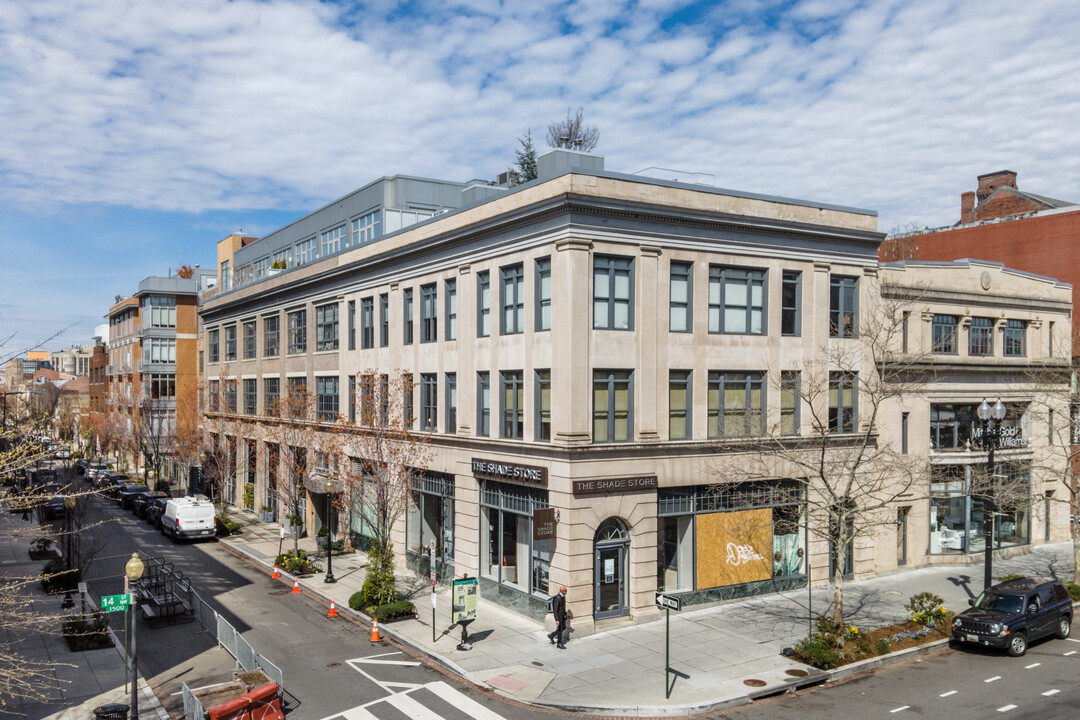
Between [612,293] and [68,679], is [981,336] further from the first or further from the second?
[68,679]

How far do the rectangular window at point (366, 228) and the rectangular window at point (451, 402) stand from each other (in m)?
15.4

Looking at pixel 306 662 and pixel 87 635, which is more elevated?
pixel 87 635

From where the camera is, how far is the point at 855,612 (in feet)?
90.1

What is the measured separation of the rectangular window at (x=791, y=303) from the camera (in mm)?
30719

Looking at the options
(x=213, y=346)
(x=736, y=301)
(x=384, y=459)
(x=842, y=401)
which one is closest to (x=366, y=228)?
(x=384, y=459)

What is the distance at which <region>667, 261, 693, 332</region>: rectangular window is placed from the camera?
92.3ft

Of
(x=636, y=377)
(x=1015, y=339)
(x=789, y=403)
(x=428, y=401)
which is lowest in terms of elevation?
(x=428, y=401)

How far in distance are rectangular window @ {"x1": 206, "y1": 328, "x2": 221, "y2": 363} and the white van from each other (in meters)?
19.3

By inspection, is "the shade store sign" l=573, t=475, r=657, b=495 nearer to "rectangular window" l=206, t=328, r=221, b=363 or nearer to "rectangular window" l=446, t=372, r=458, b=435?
"rectangular window" l=446, t=372, r=458, b=435

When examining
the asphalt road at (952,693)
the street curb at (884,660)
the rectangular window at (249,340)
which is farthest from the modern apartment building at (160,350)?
the asphalt road at (952,693)

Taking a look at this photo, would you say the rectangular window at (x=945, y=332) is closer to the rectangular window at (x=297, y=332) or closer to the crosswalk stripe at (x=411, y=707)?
the crosswalk stripe at (x=411, y=707)

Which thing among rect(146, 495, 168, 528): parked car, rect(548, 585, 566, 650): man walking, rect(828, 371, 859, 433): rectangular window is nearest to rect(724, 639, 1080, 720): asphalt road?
rect(548, 585, 566, 650): man walking

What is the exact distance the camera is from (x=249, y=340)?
55281 millimetres

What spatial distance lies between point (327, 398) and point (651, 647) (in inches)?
1008
